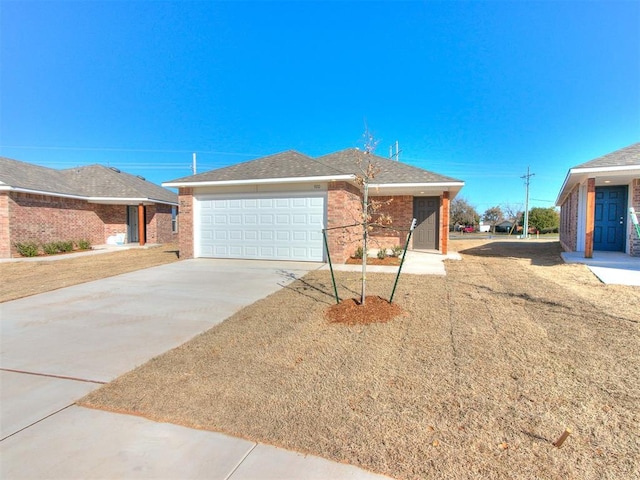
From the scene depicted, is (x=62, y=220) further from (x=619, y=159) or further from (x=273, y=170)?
(x=619, y=159)

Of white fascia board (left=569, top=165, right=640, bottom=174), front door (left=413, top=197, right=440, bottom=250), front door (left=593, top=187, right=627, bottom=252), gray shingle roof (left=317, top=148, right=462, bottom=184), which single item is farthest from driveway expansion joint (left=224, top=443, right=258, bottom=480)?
front door (left=593, top=187, right=627, bottom=252)

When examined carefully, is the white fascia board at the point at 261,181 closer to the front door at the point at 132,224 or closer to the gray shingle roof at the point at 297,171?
the gray shingle roof at the point at 297,171

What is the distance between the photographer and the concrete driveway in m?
2.09

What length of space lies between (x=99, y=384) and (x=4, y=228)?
15.2 metres

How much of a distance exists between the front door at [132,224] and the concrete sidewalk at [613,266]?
21636mm

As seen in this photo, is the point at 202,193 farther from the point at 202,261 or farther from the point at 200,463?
the point at 200,463

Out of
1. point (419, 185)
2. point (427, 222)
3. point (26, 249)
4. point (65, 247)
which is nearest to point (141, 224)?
point (65, 247)

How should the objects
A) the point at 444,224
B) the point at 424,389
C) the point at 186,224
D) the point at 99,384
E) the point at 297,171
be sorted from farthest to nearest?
the point at 444,224
the point at 186,224
the point at 297,171
the point at 99,384
the point at 424,389

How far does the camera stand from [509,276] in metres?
8.38

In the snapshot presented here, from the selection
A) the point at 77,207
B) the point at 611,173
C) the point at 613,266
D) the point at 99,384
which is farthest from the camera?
the point at 77,207

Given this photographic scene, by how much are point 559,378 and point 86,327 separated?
6.02 metres

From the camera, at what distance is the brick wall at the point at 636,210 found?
10.7m

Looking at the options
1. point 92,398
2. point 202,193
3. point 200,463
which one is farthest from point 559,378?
point 202,193

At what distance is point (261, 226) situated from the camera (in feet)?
38.5
